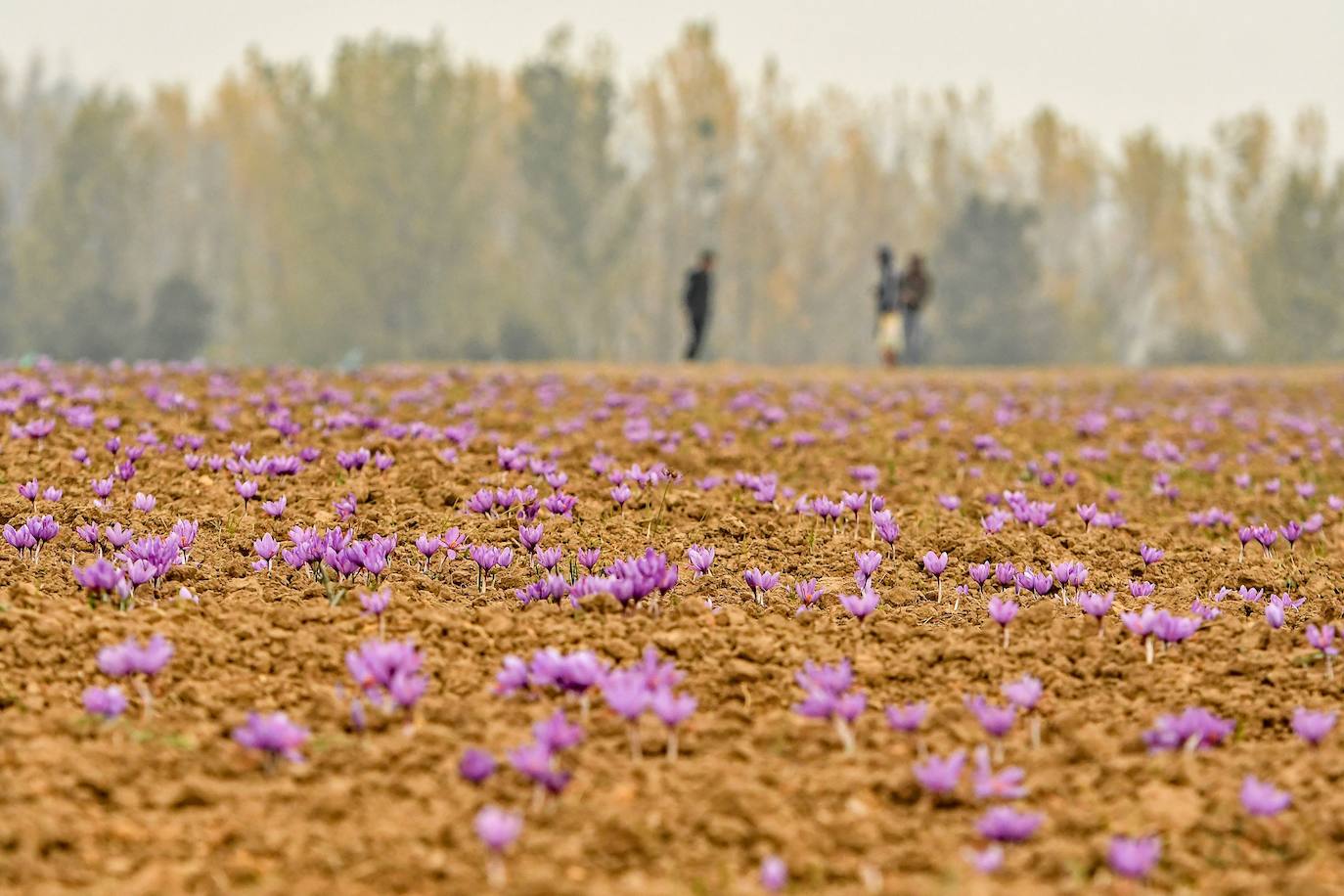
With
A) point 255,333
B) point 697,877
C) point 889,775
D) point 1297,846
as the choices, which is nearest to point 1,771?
point 697,877

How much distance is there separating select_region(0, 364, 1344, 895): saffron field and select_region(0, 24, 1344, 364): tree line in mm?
28191

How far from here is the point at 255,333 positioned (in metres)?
39.8

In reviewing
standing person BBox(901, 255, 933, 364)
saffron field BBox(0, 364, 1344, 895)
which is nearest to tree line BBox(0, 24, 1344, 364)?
standing person BBox(901, 255, 933, 364)

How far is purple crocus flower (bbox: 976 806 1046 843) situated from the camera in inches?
113

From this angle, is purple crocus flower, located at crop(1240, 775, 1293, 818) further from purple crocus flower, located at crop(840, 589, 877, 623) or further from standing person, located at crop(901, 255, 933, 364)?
standing person, located at crop(901, 255, 933, 364)

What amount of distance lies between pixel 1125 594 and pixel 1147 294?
4793cm

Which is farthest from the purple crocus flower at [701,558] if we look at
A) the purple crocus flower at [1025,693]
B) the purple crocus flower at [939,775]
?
the purple crocus flower at [939,775]

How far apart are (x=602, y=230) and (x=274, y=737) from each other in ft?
126

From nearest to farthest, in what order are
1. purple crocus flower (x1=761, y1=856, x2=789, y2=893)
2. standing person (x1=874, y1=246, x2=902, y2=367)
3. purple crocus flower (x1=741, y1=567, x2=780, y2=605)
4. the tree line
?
purple crocus flower (x1=761, y1=856, x2=789, y2=893), purple crocus flower (x1=741, y1=567, x2=780, y2=605), standing person (x1=874, y1=246, x2=902, y2=367), the tree line

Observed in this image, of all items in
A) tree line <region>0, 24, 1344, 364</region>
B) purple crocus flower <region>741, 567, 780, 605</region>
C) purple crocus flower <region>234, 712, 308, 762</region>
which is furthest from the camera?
tree line <region>0, 24, 1344, 364</region>

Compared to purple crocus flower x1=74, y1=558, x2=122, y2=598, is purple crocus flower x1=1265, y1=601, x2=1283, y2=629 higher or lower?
lower

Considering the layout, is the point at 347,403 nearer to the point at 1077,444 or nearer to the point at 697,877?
the point at 1077,444

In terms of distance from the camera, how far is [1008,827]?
2.89m

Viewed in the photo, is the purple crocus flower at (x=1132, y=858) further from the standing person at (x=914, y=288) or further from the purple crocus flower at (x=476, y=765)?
the standing person at (x=914, y=288)
